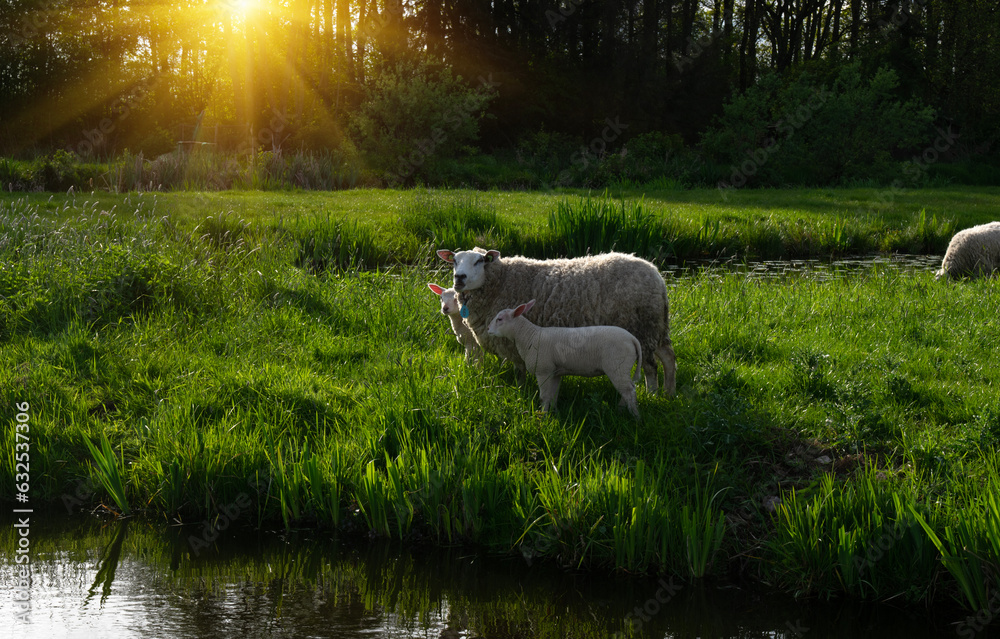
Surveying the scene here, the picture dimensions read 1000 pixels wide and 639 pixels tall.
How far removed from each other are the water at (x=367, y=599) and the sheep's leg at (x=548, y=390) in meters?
1.34

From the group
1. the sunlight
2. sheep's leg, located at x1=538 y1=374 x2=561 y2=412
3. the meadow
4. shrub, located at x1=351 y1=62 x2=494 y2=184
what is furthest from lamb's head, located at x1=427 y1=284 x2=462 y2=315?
the sunlight

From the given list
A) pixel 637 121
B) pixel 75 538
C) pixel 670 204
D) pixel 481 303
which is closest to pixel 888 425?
pixel 481 303

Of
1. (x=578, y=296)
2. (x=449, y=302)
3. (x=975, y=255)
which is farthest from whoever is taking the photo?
(x=975, y=255)

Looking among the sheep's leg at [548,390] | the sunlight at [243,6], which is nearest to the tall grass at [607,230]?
the sheep's leg at [548,390]

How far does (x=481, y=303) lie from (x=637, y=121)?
Answer: 30804 millimetres

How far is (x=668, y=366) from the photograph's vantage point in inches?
254

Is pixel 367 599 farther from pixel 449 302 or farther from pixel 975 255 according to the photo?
pixel 975 255

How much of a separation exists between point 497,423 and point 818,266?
9.57 meters

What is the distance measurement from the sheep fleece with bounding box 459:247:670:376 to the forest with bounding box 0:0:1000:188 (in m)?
20.5

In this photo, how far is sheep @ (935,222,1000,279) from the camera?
1091 centimetres

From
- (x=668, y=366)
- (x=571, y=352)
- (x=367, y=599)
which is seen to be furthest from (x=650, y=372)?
(x=367, y=599)

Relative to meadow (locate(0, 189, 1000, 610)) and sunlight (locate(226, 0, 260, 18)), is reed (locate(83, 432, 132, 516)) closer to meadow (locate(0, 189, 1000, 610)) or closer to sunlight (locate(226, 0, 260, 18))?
meadow (locate(0, 189, 1000, 610))

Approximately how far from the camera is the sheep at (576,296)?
20.6 feet

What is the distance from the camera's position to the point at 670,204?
18047mm
